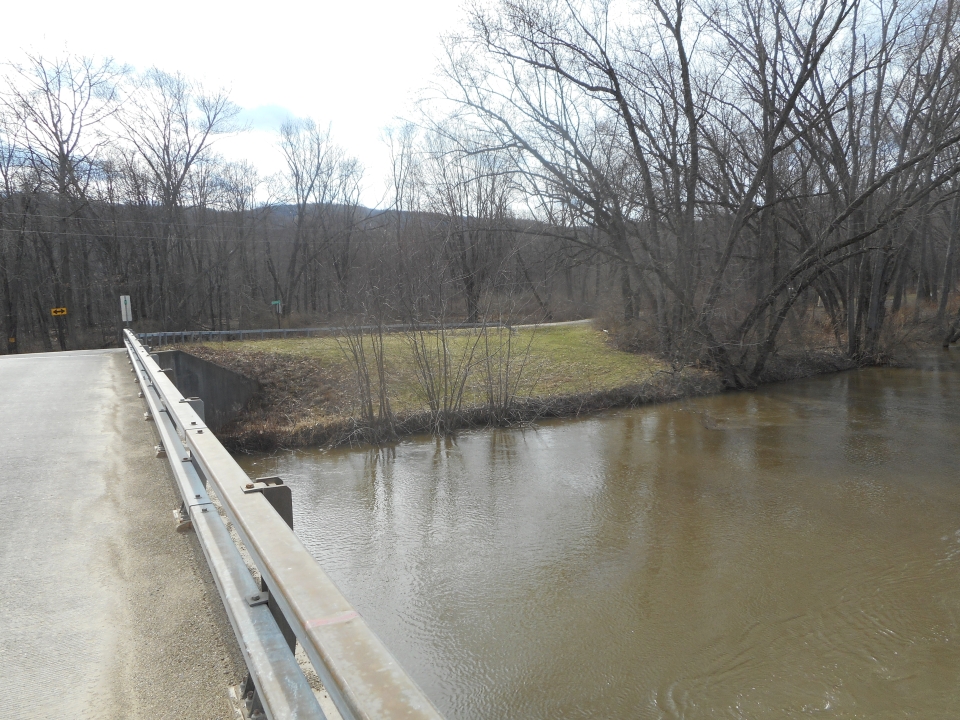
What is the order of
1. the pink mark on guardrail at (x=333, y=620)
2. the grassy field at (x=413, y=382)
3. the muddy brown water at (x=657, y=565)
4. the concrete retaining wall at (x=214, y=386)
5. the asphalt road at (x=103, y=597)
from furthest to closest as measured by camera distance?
the concrete retaining wall at (x=214, y=386)
the grassy field at (x=413, y=382)
the muddy brown water at (x=657, y=565)
the asphalt road at (x=103, y=597)
the pink mark on guardrail at (x=333, y=620)

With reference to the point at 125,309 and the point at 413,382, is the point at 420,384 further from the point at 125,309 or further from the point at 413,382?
the point at 125,309

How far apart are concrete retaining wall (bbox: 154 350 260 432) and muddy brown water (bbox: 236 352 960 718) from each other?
3671mm

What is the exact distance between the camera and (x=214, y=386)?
17578mm

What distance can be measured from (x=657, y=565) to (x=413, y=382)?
9574mm

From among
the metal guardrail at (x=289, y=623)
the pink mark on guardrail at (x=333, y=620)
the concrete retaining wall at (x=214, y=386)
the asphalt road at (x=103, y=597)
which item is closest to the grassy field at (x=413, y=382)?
the concrete retaining wall at (x=214, y=386)

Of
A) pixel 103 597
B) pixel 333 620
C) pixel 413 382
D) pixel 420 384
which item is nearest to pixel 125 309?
pixel 413 382

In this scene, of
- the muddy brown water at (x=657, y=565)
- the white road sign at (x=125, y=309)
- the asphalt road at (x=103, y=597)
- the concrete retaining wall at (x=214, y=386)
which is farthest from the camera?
the white road sign at (x=125, y=309)

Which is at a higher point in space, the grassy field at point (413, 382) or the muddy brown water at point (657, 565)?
the grassy field at point (413, 382)

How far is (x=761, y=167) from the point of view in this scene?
62.7 feet

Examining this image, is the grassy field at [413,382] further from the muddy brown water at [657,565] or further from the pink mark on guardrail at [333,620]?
the pink mark on guardrail at [333,620]

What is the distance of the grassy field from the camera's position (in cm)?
1555

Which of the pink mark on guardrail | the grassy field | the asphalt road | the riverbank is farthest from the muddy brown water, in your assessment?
the pink mark on guardrail

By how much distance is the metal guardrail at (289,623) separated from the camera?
1563 millimetres

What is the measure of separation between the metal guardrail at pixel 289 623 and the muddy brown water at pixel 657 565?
3.72 metres
